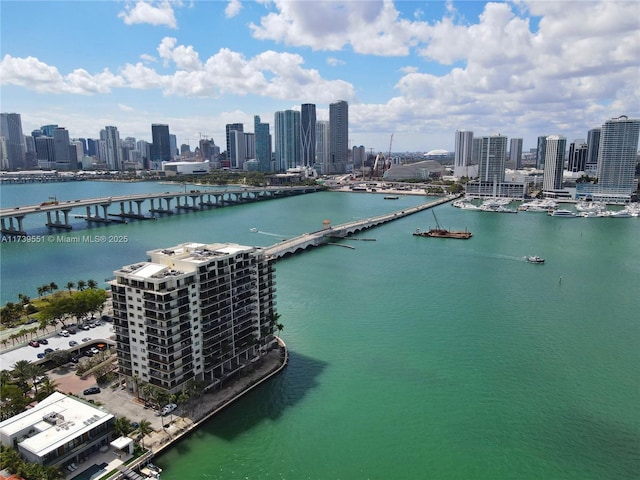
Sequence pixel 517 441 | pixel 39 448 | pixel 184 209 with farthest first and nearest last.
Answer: pixel 184 209
pixel 517 441
pixel 39 448

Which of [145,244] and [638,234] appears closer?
[145,244]

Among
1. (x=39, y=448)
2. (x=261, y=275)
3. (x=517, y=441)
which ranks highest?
(x=261, y=275)

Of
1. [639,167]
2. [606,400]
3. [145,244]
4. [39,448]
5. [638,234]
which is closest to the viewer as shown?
[39,448]

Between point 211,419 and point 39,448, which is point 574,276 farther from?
point 39,448

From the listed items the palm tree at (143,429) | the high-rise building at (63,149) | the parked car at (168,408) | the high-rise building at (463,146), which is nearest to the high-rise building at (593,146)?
the high-rise building at (463,146)

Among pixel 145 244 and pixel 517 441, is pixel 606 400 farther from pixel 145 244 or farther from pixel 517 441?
pixel 145 244

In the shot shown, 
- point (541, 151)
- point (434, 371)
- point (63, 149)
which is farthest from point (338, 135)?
point (434, 371)

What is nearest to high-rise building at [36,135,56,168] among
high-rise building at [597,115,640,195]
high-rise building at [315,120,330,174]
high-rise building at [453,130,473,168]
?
high-rise building at [315,120,330,174]

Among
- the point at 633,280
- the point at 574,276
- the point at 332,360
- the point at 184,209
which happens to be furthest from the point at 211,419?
the point at 184,209

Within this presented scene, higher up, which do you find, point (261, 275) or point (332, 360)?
point (261, 275)
